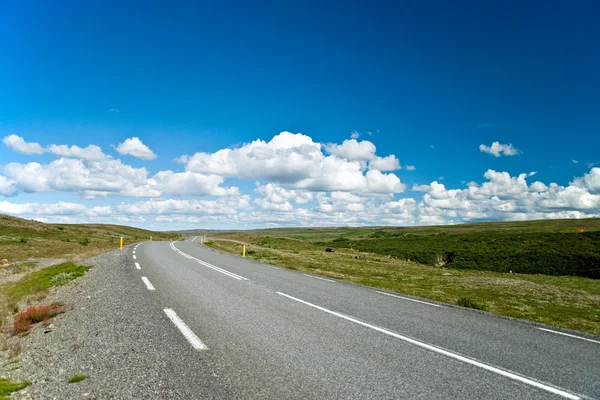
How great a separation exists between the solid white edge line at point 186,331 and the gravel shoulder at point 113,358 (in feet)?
0.45

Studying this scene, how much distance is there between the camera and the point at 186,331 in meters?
8.05

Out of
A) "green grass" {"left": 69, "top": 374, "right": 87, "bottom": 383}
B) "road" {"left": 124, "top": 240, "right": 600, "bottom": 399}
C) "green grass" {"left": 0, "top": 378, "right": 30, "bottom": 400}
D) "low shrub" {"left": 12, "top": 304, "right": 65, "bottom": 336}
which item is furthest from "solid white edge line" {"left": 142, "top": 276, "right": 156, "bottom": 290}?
"green grass" {"left": 69, "top": 374, "right": 87, "bottom": 383}

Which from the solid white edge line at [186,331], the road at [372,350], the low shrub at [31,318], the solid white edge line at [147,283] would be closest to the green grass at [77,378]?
the road at [372,350]

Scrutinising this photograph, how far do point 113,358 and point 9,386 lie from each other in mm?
1472

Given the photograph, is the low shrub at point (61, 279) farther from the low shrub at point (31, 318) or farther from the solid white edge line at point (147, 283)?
the low shrub at point (31, 318)

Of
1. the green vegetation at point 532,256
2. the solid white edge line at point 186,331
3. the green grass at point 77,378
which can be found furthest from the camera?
the green vegetation at point 532,256

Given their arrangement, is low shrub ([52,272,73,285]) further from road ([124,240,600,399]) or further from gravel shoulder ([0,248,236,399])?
road ([124,240,600,399])

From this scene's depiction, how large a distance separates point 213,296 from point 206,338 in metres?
4.91

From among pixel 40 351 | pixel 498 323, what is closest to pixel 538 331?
pixel 498 323

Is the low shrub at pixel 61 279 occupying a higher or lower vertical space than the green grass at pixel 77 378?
lower

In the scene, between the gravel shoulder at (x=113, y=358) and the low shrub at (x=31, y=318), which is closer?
the gravel shoulder at (x=113, y=358)

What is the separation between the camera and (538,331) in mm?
9055

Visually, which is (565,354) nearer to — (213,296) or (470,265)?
(213,296)

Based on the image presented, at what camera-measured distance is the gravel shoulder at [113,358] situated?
17.4 ft
